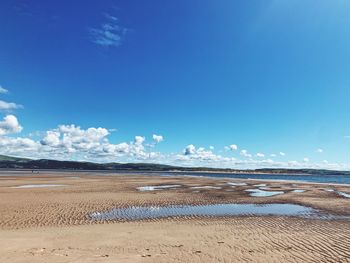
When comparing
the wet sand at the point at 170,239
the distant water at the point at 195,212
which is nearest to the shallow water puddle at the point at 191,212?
the distant water at the point at 195,212

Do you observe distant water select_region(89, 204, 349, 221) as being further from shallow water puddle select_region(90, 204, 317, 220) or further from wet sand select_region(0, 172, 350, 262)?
wet sand select_region(0, 172, 350, 262)

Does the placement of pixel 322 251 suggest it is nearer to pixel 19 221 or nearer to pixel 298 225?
pixel 298 225

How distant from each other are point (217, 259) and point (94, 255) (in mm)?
4560

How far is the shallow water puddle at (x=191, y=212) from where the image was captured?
875 inches

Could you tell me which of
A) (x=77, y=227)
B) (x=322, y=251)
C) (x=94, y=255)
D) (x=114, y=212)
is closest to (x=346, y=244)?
(x=322, y=251)

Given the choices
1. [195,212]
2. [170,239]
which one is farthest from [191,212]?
[170,239]

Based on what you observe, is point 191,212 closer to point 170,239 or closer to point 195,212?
point 195,212

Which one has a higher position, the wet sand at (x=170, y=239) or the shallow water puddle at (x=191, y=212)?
the shallow water puddle at (x=191, y=212)

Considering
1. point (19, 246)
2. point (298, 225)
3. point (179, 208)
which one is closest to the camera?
point (19, 246)

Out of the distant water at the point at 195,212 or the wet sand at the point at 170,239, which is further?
the distant water at the point at 195,212

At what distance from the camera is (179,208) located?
2619 centimetres

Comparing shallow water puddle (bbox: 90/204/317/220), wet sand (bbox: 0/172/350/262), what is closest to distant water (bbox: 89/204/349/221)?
shallow water puddle (bbox: 90/204/317/220)

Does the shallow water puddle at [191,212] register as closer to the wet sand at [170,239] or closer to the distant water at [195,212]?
the distant water at [195,212]

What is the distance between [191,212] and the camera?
24156 millimetres
